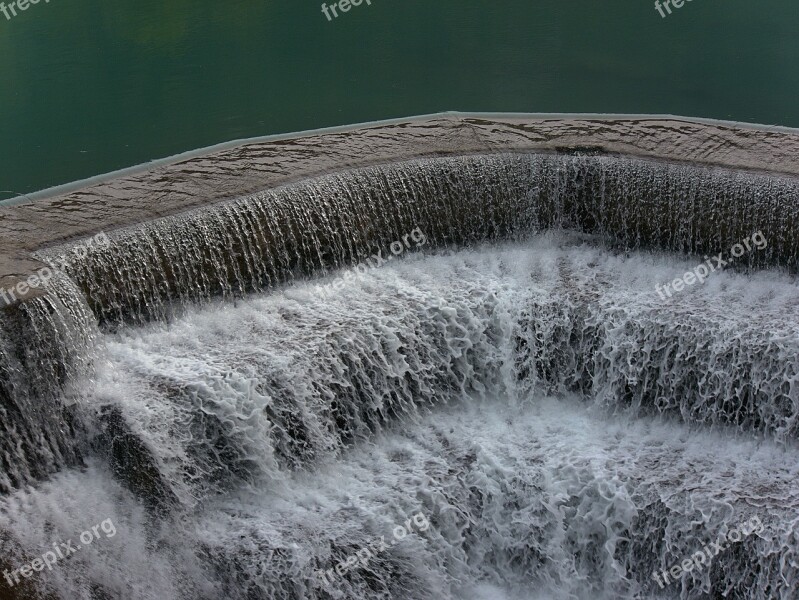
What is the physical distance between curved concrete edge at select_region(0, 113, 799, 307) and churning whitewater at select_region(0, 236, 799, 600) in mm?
937

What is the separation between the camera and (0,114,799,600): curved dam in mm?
5531

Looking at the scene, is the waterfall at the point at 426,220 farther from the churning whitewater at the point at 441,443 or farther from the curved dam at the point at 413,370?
the churning whitewater at the point at 441,443

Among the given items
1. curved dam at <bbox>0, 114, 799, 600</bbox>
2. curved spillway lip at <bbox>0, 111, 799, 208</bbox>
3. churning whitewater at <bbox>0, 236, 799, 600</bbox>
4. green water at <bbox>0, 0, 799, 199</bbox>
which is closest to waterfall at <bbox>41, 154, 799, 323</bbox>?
curved dam at <bbox>0, 114, 799, 600</bbox>

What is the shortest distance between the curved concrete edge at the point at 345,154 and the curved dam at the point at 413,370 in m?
0.03

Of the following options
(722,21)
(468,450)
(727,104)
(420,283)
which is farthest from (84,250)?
(722,21)

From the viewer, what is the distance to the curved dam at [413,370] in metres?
5.53

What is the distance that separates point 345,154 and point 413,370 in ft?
7.40

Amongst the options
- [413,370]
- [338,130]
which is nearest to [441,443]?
[413,370]

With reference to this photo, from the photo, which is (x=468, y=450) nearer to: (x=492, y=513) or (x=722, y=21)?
(x=492, y=513)

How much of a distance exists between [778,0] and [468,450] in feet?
31.0

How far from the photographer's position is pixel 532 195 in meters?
7.77

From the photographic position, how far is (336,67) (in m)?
11.2

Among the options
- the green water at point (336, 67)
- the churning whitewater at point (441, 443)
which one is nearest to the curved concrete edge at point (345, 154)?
the churning whitewater at point (441, 443)

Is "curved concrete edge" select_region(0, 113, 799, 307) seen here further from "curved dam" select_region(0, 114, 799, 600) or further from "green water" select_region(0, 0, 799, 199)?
"green water" select_region(0, 0, 799, 199)
